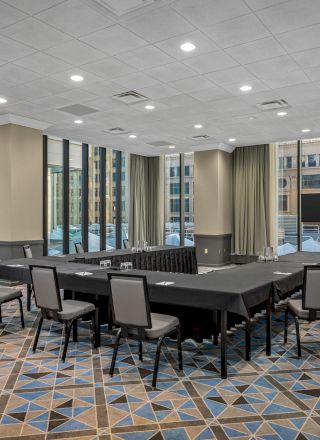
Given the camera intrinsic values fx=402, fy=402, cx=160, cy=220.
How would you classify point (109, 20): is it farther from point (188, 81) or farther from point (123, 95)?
point (123, 95)

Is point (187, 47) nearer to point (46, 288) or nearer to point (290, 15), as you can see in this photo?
point (290, 15)

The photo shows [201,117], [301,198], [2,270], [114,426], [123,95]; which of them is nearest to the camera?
[114,426]

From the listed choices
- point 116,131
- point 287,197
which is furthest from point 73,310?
point 287,197

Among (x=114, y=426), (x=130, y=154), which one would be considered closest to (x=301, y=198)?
(x=130, y=154)

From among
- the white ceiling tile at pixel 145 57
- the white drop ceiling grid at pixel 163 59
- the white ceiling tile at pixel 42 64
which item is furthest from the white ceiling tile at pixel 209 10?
the white ceiling tile at pixel 42 64

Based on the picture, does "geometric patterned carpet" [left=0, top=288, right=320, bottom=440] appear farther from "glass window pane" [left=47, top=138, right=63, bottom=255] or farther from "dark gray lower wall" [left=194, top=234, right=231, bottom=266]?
"dark gray lower wall" [left=194, top=234, right=231, bottom=266]

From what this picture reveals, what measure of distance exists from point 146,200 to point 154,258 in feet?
17.6

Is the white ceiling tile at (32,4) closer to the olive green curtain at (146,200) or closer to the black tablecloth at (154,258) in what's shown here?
the black tablecloth at (154,258)

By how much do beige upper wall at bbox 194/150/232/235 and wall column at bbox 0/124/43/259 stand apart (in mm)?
4582

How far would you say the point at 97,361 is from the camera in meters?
3.85

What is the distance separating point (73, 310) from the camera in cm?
401

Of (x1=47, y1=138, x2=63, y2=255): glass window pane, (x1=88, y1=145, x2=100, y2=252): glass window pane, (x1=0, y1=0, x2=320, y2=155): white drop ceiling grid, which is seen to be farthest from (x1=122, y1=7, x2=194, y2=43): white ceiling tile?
(x1=88, y1=145, x2=100, y2=252): glass window pane

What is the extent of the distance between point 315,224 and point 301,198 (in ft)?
2.52

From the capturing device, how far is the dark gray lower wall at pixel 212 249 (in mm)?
10906
